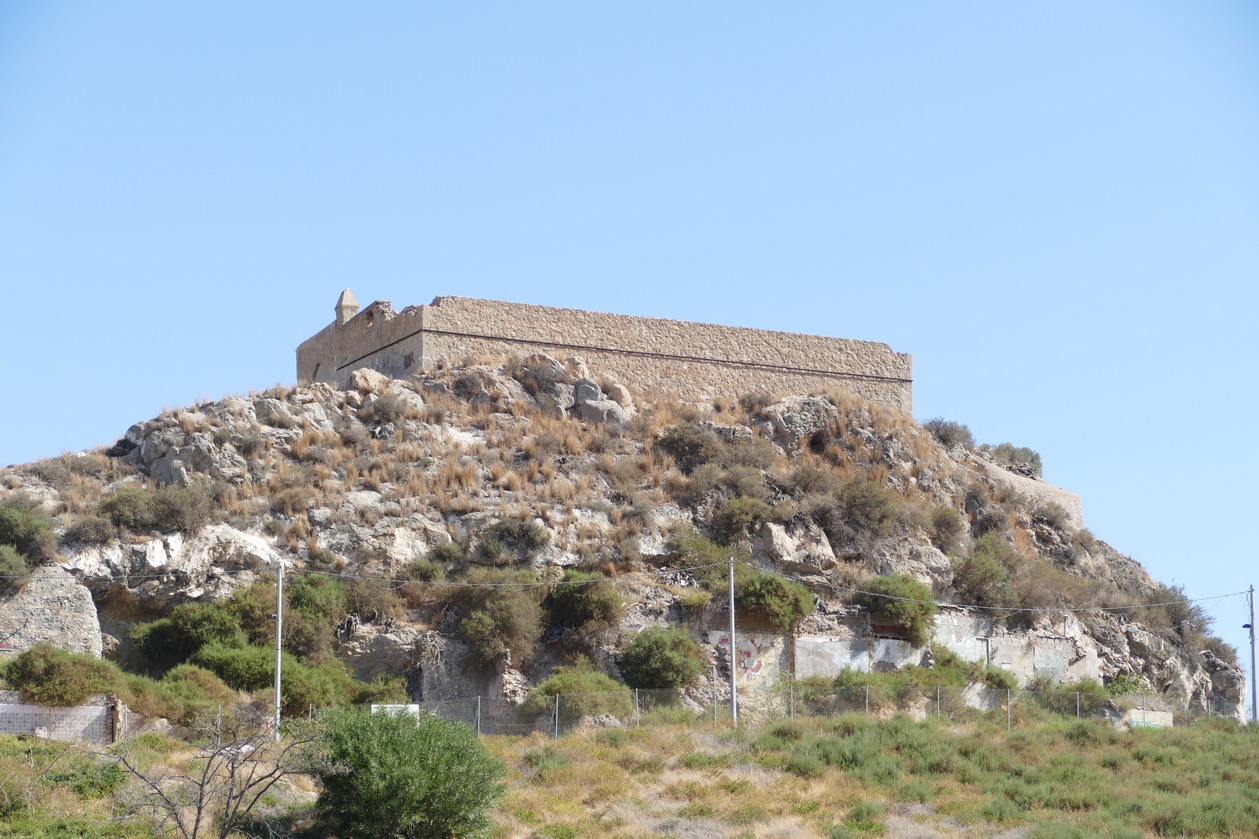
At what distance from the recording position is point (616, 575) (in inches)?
1278

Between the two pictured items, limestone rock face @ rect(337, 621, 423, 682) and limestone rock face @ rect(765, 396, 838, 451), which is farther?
limestone rock face @ rect(765, 396, 838, 451)

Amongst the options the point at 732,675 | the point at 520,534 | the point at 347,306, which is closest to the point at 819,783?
the point at 732,675

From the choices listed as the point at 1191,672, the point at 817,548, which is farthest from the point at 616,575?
the point at 1191,672

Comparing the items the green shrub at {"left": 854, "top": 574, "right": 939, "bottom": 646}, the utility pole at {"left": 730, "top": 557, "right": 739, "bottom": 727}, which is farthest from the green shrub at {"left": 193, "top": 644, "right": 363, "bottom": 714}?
the green shrub at {"left": 854, "top": 574, "right": 939, "bottom": 646}

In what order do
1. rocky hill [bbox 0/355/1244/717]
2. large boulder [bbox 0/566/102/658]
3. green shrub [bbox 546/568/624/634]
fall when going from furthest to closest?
green shrub [bbox 546/568/624/634]
rocky hill [bbox 0/355/1244/717]
large boulder [bbox 0/566/102/658]

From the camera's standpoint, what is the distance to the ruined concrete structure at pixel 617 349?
39.6m

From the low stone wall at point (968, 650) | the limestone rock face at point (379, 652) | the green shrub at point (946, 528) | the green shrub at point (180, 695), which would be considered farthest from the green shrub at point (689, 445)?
the green shrub at point (180, 695)

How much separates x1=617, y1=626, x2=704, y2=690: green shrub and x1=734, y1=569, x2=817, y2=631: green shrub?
2071 mm

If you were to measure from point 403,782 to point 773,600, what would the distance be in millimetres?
11543

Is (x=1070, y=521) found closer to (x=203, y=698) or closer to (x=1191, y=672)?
(x=1191, y=672)

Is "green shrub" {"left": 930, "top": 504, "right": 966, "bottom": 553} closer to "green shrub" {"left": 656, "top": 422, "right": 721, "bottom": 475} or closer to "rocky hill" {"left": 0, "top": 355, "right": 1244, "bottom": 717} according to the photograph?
"rocky hill" {"left": 0, "top": 355, "right": 1244, "bottom": 717}

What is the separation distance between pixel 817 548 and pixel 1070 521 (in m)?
10.9

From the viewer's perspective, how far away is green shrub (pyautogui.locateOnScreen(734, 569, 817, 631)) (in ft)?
104

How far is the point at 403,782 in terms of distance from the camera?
2203 centimetres
